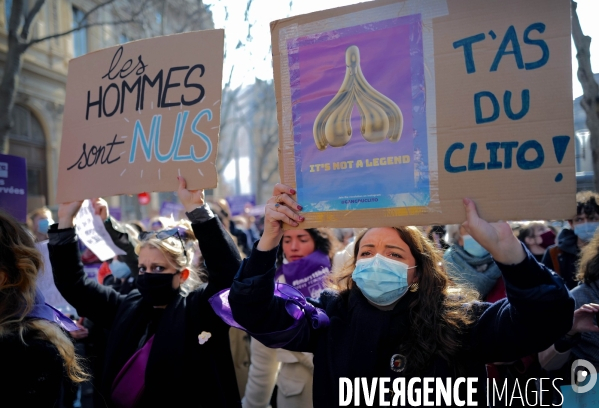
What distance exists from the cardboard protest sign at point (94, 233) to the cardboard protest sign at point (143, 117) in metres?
0.61

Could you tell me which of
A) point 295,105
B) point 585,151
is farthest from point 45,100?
point 295,105

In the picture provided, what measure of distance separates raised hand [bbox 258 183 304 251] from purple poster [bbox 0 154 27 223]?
83.4 inches

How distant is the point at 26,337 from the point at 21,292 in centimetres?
22

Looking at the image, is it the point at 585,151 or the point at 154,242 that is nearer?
the point at 154,242

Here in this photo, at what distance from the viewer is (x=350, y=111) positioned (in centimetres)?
188

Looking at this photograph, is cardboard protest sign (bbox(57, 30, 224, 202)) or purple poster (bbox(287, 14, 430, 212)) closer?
purple poster (bbox(287, 14, 430, 212))

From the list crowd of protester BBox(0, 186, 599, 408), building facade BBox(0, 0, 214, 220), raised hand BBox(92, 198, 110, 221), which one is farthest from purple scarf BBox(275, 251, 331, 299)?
building facade BBox(0, 0, 214, 220)

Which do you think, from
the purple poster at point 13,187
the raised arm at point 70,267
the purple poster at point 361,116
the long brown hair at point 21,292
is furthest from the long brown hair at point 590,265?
the purple poster at point 13,187

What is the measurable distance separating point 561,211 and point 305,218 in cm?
90

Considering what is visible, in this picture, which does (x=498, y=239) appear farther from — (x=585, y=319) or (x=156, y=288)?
(x=156, y=288)

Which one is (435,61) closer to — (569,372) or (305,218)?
(305,218)

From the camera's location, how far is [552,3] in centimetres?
159

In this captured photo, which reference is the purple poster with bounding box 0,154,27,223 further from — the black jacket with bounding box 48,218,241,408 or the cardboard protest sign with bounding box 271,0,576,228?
the cardboard protest sign with bounding box 271,0,576,228

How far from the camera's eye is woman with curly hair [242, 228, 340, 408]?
10.3 ft
